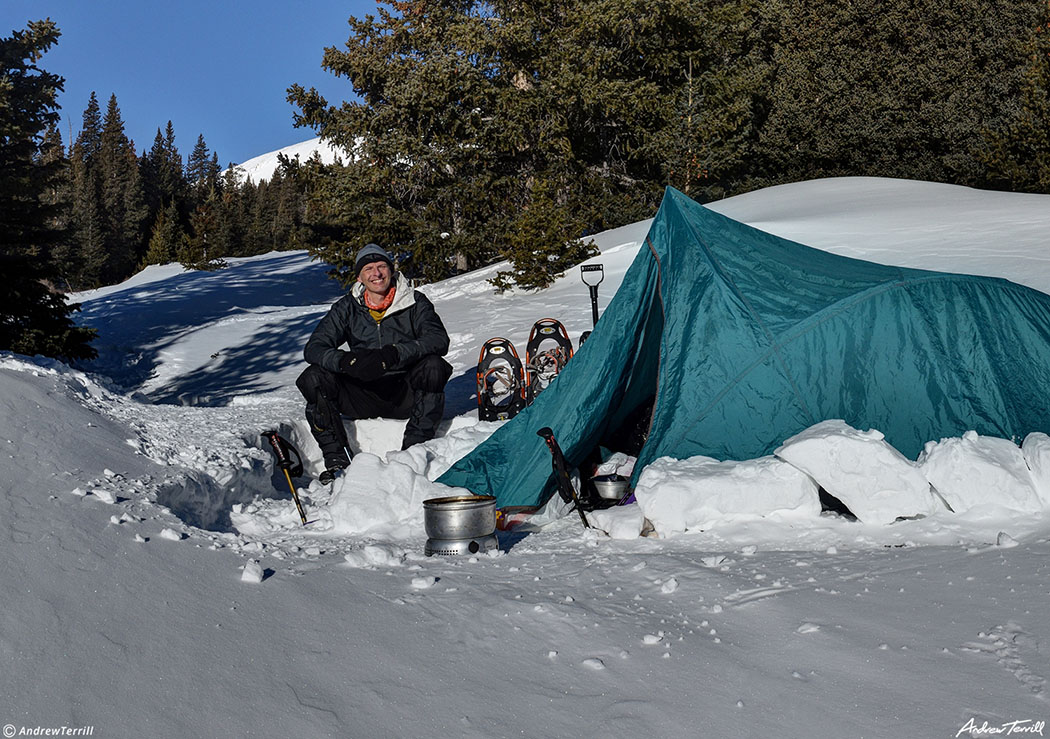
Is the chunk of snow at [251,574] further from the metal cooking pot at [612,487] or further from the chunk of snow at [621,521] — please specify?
the metal cooking pot at [612,487]

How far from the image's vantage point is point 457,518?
360 centimetres

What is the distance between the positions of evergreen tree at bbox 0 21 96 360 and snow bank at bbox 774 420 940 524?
10.7m

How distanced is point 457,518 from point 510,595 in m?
0.65

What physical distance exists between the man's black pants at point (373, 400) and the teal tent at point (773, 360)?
0.91m

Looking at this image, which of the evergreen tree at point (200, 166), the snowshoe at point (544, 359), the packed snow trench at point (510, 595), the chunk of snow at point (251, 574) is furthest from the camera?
the evergreen tree at point (200, 166)

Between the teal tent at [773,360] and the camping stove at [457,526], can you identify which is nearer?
the camping stove at [457,526]

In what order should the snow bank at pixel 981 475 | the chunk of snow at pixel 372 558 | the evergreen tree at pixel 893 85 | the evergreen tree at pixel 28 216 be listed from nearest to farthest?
the chunk of snow at pixel 372 558 < the snow bank at pixel 981 475 < the evergreen tree at pixel 28 216 < the evergreen tree at pixel 893 85

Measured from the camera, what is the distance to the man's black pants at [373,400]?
18.0 ft

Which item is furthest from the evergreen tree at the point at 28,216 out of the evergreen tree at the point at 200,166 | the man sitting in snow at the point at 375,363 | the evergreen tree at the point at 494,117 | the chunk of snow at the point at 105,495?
the evergreen tree at the point at 200,166

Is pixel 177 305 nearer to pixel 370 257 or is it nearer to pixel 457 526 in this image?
pixel 370 257

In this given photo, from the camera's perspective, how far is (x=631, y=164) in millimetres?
24000

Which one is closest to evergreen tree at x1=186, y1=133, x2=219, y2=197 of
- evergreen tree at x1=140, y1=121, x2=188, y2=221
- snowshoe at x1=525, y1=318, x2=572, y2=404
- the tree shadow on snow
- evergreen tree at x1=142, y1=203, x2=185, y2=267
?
evergreen tree at x1=140, y1=121, x2=188, y2=221

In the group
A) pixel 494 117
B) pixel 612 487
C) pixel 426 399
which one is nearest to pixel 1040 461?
pixel 612 487

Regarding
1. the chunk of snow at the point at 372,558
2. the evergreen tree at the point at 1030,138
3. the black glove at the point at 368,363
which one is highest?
the evergreen tree at the point at 1030,138
